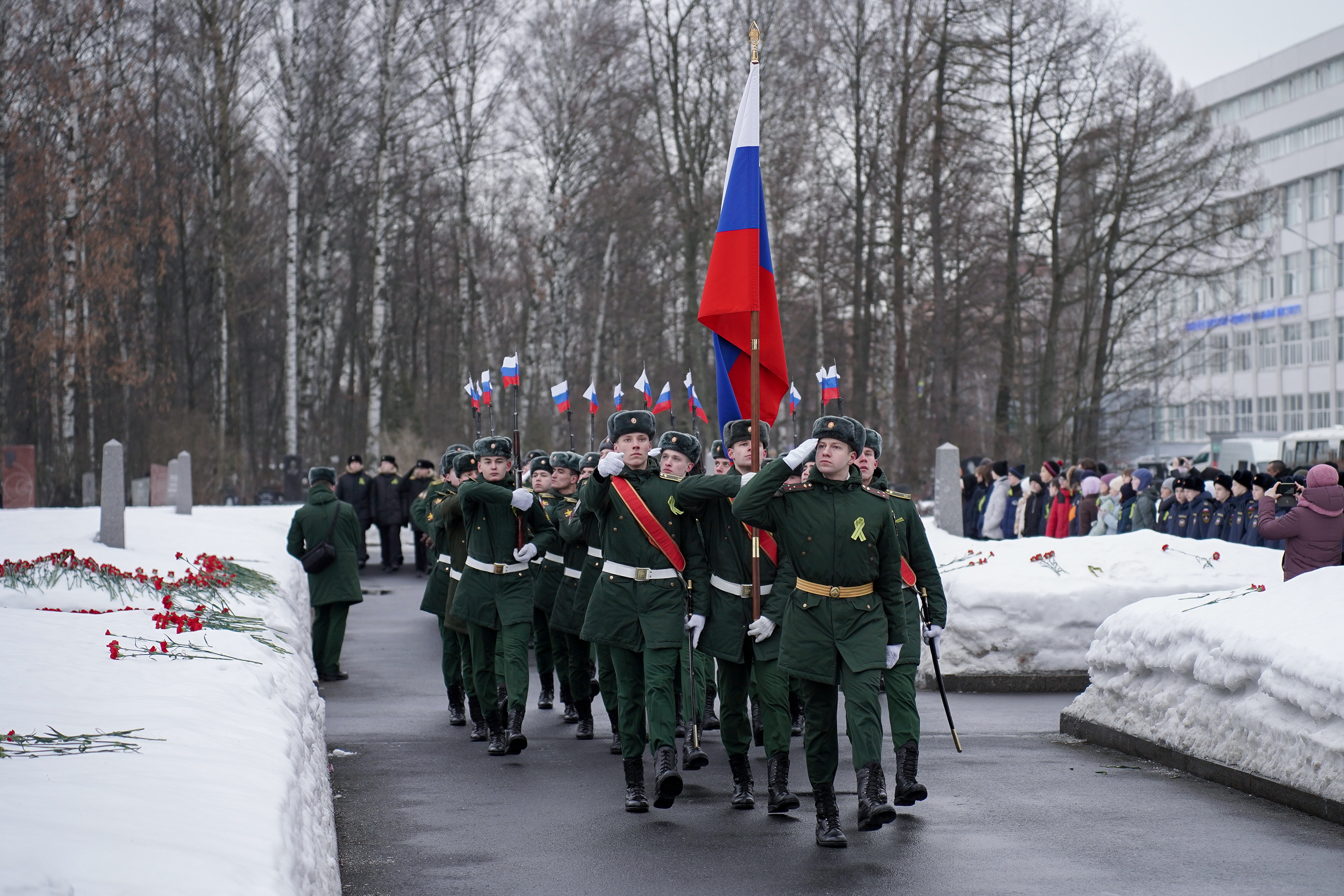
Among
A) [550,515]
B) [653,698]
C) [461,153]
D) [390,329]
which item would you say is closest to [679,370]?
[461,153]

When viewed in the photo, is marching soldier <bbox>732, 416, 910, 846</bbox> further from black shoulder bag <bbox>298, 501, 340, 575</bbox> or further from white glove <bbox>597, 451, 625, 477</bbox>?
black shoulder bag <bbox>298, 501, 340, 575</bbox>

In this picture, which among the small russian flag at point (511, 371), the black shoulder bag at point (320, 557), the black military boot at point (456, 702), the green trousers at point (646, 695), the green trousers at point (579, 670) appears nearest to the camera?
the green trousers at point (646, 695)

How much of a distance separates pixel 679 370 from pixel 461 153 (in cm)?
868

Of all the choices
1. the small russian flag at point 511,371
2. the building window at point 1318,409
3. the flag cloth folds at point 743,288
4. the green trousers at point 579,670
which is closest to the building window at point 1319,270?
the building window at point 1318,409

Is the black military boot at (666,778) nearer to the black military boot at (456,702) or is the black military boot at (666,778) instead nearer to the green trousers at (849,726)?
the green trousers at (849,726)

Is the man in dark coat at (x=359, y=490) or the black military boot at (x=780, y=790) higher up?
the man in dark coat at (x=359, y=490)

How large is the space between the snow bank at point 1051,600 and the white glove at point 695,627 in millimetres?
4749

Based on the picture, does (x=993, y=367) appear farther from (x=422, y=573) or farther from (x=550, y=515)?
(x=550, y=515)

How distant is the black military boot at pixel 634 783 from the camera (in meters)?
7.65

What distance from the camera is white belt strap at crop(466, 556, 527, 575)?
31.2ft

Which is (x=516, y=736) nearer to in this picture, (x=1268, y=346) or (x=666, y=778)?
(x=666, y=778)

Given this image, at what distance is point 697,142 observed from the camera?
32.4 metres

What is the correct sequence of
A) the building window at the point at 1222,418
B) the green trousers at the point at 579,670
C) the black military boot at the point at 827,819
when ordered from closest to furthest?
1. the black military boot at the point at 827,819
2. the green trousers at the point at 579,670
3. the building window at the point at 1222,418

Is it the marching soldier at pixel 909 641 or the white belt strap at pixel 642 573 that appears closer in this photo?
the marching soldier at pixel 909 641
